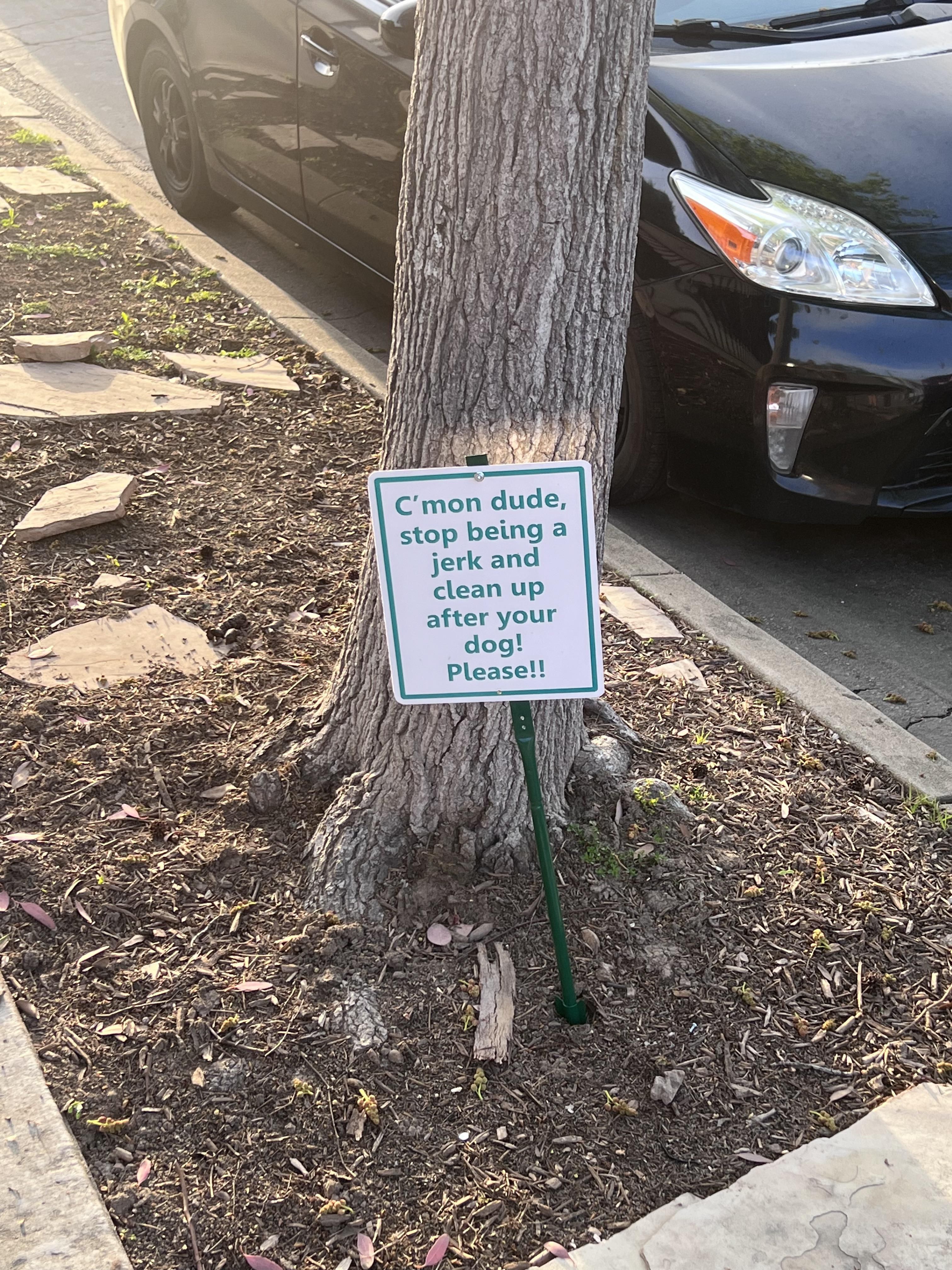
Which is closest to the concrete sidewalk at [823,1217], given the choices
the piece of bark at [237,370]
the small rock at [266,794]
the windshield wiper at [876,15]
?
the small rock at [266,794]

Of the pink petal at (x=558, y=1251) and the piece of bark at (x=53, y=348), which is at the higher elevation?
the piece of bark at (x=53, y=348)

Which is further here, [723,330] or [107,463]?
[107,463]

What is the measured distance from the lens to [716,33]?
14.4 ft

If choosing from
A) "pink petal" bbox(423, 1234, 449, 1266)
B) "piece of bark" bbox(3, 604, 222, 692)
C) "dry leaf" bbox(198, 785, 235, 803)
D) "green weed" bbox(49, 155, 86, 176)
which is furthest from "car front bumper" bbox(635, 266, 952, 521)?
"green weed" bbox(49, 155, 86, 176)

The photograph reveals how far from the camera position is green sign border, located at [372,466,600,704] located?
2.00 metres

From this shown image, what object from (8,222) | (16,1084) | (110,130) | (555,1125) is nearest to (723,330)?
(555,1125)

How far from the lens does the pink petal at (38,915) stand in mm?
2484

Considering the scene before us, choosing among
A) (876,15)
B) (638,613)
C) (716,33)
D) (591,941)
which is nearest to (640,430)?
(638,613)

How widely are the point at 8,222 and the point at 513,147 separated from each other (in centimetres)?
502

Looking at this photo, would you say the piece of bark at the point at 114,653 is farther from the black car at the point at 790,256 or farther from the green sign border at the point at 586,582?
the black car at the point at 790,256

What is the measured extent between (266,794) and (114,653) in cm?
83

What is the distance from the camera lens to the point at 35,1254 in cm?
194

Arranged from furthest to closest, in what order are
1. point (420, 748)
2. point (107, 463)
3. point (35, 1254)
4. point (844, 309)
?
point (107, 463) < point (844, 309) < point (420, 748) < point (35, 1254)

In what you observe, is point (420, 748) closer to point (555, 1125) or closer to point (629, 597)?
point (555, 1125)
